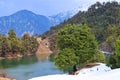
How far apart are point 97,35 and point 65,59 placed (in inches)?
4332

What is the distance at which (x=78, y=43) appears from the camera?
53.5 m

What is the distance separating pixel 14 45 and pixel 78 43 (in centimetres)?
9751

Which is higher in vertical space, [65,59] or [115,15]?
[115,15]

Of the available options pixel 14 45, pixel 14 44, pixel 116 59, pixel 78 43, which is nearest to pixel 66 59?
pixel 78 43

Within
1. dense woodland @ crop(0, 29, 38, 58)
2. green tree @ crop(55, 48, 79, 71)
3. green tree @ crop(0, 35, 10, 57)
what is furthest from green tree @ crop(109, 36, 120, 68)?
green tree @ crop(0, 35, 10, 57)

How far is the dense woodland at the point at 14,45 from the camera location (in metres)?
145

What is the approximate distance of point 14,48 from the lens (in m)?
149

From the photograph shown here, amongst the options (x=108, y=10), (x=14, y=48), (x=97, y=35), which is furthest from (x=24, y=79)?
(x=108, y=10)

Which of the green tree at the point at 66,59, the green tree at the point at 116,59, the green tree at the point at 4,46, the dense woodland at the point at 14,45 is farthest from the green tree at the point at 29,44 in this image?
the green tree at the point at 116,59

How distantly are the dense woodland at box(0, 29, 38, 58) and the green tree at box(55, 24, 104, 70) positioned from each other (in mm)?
91901

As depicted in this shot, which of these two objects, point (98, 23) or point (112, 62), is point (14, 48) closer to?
point (98, 23)

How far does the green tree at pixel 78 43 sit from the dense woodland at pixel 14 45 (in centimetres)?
9190

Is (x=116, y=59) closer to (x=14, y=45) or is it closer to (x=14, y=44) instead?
(x=14, y=44)

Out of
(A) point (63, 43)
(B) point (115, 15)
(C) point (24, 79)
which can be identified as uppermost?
(B) point (115, 15)
